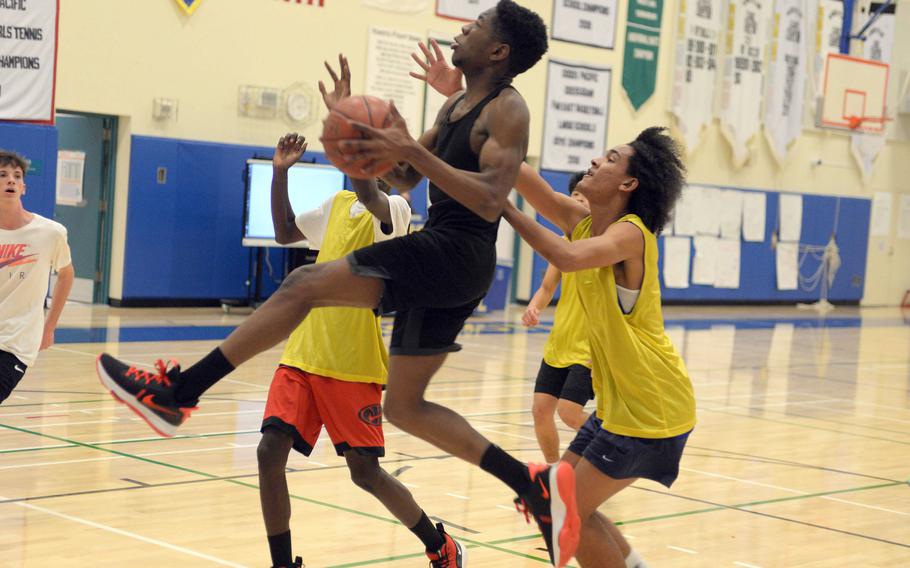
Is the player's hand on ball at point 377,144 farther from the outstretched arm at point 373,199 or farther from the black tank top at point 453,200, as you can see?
the outstretched arm at point 373,199

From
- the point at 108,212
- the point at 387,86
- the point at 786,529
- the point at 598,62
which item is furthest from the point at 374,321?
the point at 598,62

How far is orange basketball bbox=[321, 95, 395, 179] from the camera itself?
3750 mm

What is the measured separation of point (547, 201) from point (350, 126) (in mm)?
1230

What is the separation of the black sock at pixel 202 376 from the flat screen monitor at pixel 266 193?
1073 cm

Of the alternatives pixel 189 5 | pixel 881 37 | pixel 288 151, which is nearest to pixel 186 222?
pixel 189 5

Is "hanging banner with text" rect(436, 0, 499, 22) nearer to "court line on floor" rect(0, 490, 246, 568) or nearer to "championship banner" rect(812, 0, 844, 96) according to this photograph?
"championship banner" rect(812, 0, 844, 96)

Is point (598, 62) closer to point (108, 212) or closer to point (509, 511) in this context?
point (108, 212)

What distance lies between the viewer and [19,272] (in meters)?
6.01

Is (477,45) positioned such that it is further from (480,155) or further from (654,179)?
(654,179)

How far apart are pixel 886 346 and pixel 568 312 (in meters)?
12.1

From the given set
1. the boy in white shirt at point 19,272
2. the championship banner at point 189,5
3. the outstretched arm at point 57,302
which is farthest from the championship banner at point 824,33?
the boy in white shirt at point 19,272

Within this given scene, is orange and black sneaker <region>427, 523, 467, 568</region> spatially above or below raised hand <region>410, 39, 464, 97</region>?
below

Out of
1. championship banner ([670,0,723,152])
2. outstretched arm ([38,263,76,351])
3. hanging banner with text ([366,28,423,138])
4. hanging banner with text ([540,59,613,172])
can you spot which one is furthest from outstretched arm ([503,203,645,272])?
championship banner ([670,0,723,152])

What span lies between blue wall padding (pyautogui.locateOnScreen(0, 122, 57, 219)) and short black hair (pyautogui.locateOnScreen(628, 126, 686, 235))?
10.4 m
